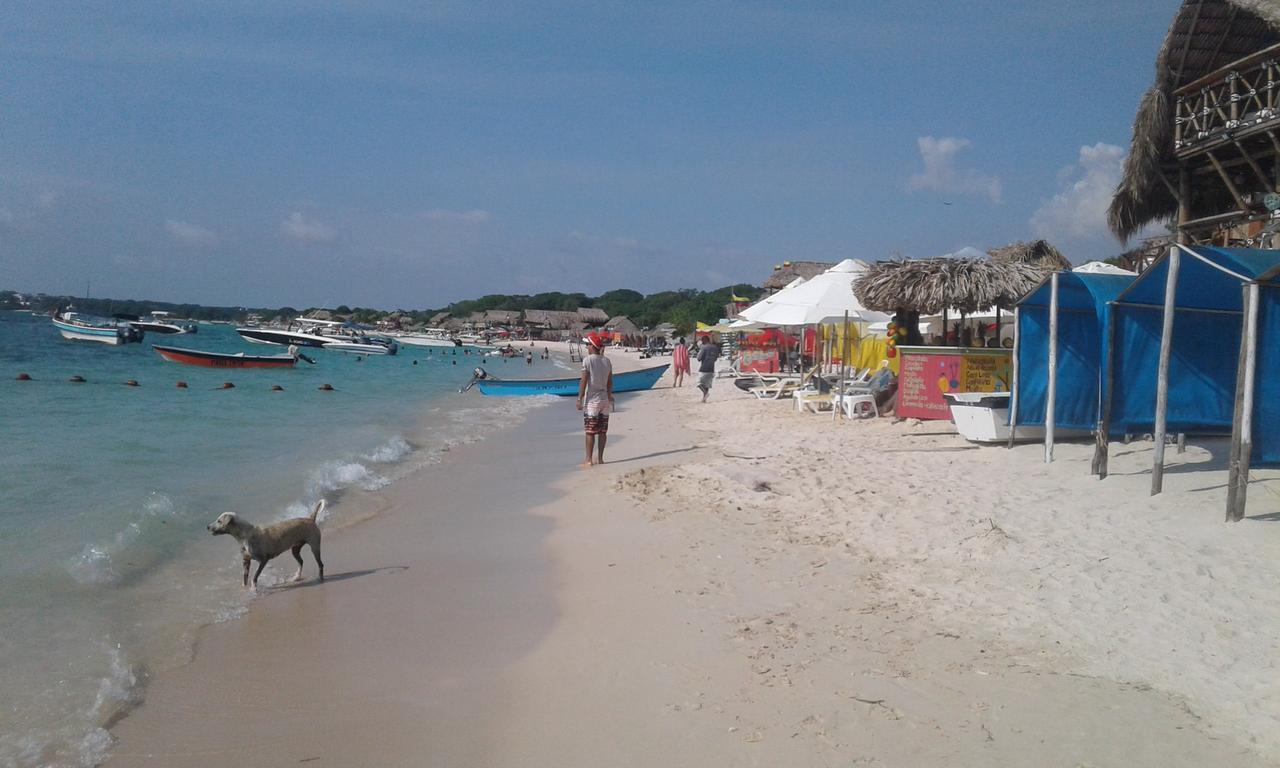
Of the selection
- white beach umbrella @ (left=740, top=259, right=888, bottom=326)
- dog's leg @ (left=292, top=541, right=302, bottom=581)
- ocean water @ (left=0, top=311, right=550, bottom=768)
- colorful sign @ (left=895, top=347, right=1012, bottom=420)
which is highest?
white beach umbrella @ (left=740, top=259, right=888, bottom=326)

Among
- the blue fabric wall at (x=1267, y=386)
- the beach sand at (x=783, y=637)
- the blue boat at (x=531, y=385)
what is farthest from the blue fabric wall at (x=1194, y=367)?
the blue boat at (x=531, y=385)

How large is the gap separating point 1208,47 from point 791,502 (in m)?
9.14

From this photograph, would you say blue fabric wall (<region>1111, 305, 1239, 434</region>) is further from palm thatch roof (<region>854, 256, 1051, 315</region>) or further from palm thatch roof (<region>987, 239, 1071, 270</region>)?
palm thatch roof (<region>987, 239, 1071, 270</region>)

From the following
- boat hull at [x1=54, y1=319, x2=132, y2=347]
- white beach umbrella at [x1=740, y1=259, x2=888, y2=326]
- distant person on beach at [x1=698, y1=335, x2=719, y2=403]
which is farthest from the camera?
boat hull at [x1=54, y1=319, x2=132, y2=347]

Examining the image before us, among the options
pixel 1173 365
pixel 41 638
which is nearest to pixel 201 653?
pixel 41 638

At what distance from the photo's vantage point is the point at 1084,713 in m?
3.30

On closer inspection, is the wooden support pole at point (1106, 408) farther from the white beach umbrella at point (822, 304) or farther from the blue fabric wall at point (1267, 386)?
the white beach umbrella at point (822, 304)

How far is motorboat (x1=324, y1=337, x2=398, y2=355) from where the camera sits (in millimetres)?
52722

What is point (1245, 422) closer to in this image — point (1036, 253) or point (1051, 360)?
point (1051, 360)

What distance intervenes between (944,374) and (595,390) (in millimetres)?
4852

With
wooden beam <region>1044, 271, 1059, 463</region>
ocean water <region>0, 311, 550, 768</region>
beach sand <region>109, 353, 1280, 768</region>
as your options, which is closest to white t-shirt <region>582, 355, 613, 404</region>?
beach sand <region>109, 353, 1280, 768</region>

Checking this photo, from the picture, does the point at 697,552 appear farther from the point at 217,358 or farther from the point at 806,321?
the point at 217,358

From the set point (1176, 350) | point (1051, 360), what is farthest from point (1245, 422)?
point (1051, 360)

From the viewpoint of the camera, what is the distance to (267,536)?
217 inches
